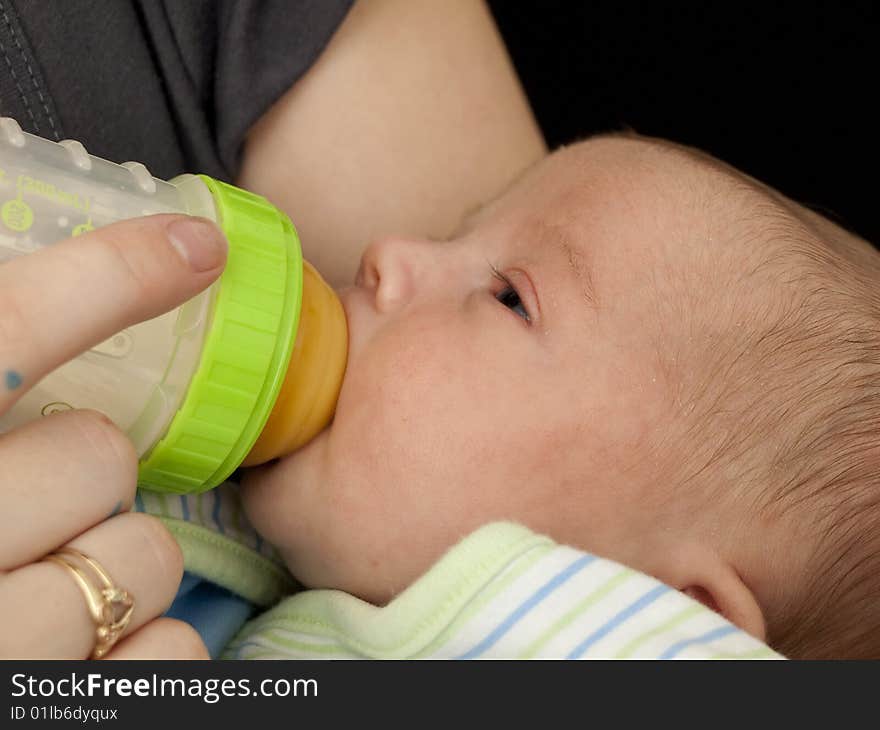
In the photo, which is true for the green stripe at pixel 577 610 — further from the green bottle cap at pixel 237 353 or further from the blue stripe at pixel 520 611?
the green bottle cap at pixel 237 353

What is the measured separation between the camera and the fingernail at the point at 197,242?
2.82ft

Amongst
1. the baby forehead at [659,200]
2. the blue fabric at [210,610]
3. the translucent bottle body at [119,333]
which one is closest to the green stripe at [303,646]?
the blue fabric at [210,610]

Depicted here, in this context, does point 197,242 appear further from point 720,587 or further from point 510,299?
point 720,587

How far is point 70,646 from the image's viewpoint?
793 mm

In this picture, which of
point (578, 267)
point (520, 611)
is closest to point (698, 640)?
point (520, 611)

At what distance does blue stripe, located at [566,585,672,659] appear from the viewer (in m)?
0.95

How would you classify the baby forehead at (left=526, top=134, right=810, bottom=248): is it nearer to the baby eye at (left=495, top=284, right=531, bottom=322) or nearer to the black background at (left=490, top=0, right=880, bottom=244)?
the baby eye at (left=495, top=284, right=531, bottom=322)

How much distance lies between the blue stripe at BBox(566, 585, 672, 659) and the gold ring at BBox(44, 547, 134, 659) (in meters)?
0.39

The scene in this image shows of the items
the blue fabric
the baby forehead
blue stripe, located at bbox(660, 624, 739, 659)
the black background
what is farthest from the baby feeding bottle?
the black background

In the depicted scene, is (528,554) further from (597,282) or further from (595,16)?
(595,16)

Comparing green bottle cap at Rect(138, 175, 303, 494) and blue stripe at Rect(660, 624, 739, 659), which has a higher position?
green bottle cap at Rect(138, 175, 303, 494)

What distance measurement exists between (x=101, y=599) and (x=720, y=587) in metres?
0.63

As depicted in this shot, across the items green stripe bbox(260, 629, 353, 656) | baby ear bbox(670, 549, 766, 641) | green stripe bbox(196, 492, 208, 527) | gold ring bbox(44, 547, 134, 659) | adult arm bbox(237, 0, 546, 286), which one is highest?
adult arm bbox(237, 0, 546, 286)

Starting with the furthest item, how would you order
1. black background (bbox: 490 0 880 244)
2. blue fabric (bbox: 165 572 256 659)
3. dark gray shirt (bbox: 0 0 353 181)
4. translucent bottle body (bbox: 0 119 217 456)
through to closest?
1. black background (bbox: 490 0 880 244)
2. blue fabric (bbox: 165 572 256 659)
3. dark gray shirt (bbox: 0 0 353 181)
4. translucent bottle body (bbox: 0 119 217 456)
